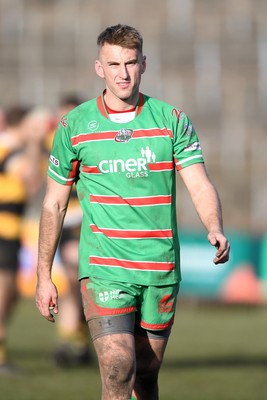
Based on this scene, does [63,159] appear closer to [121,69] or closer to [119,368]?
[121,69]

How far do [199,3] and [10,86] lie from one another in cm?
539

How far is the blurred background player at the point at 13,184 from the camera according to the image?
1062cm

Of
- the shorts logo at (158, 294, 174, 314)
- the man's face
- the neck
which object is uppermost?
the man's face

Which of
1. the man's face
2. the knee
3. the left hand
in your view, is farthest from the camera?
the man's face

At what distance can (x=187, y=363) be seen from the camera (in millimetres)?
11094

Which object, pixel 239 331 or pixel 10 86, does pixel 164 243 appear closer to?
pixel 239 331

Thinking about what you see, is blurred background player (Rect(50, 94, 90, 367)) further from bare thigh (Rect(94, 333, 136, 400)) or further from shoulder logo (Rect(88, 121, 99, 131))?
bare thigh (Rect(94, 333, 136, 400))

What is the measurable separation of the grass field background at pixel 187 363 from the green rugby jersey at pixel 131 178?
3088 mm

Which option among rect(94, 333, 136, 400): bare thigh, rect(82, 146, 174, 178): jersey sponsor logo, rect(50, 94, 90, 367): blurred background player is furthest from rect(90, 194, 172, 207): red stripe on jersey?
rect(50, 94, 90, 367): blurred background player

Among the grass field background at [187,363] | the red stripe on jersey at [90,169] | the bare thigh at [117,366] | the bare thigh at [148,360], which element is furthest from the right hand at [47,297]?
the grass field background at [187,363]

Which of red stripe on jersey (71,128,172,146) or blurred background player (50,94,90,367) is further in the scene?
blurred background player (50,94,90,367)

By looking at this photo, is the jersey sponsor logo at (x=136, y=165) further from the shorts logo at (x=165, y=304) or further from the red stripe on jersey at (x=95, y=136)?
the shorts logo at (x=165, y=304)

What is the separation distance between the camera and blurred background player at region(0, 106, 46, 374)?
10.6m

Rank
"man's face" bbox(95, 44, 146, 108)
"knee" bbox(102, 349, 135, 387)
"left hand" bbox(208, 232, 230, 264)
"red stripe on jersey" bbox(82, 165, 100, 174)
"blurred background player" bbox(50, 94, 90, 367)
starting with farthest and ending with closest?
"blurred background player" bbox(50, 94, 90, 367) < "red stripe on jersey" bbox(82, 165, 100, 174) < "man's face" bbox(95, 44, 146, 108) < "knee" bbox(102, 349, 135, 387) < "left hand" bbox(208, 232, 230, 264)
